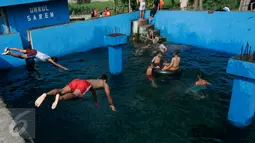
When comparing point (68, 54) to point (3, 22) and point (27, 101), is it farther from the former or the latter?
point (27, 101)

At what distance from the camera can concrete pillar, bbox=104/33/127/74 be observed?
36.6ft

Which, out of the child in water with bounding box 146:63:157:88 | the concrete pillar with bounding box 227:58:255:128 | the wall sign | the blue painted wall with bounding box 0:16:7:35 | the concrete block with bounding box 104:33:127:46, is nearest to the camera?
the concrete pillar with bounding box 227:58:255:128

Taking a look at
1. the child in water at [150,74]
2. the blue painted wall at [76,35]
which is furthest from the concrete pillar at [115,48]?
the blue painted wall at [76,35]

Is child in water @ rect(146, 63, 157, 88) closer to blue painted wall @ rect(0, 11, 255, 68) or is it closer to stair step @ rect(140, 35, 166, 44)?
blue painted wall @ rect(0, 11, 255, 68)

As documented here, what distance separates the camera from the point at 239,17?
15594 millimetres

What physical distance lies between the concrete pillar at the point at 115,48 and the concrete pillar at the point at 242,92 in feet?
18.7

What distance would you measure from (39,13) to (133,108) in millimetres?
11153

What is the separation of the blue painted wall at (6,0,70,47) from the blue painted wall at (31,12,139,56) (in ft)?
5.66

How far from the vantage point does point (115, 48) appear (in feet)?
38.1

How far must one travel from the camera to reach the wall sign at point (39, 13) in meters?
16.0

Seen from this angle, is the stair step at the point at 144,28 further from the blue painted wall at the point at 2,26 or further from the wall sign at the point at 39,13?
the blue painted wall at the point at 2,26

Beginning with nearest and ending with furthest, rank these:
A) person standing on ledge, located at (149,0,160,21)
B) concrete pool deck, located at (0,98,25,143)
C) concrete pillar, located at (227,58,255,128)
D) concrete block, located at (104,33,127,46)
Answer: concrete pool deck, located at (0,98,25,143)
concrete pillar, located at (227,58,255,128)
concrete block, located at (104,33,127,46)
person standing on ledge, located at (149,0,160,21)

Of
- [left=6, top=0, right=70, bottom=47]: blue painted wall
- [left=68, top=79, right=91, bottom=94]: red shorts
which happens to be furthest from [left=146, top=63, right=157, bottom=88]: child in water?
[left=6, top=0, right=70, bottom=47]: blue painted wall

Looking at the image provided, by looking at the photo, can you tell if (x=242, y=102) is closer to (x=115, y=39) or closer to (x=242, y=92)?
(x=242, y=92)
